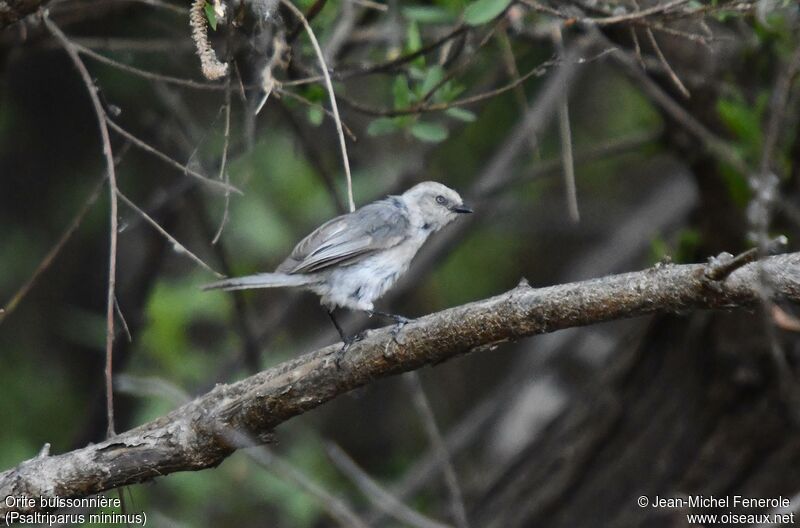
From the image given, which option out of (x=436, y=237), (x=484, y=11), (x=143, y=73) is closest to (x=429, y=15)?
(x=484, y=11)

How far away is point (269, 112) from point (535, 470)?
269 cm

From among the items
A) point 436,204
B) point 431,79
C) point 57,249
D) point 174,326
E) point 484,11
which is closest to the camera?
point 57,249

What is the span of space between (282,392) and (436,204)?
1920 mm

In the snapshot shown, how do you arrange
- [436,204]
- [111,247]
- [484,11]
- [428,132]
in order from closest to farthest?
[111,247] < [484,11] < [428,132] < [436,204]

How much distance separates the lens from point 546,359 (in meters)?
6.32

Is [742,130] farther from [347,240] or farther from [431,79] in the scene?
[347,240]

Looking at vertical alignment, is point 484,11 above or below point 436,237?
below

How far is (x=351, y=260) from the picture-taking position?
13.9ft

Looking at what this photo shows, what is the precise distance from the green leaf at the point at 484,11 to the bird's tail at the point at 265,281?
129 centimetres

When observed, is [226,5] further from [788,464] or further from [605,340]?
[605,340]

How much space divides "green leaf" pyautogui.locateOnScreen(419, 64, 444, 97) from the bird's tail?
93cm

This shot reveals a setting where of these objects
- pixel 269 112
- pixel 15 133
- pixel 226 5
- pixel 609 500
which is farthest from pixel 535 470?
pixel 15 133

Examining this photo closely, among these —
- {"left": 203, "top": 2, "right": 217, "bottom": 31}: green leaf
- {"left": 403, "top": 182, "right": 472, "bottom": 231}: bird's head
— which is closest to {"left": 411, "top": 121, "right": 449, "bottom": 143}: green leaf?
{"left": 403, "top": 182, "right": 472, "bottom": 231}: bird's head

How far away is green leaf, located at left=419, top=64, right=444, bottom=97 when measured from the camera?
147 inches
